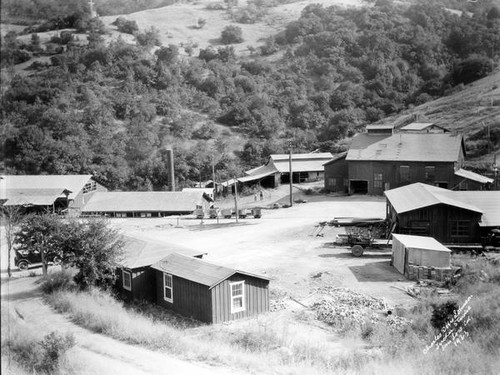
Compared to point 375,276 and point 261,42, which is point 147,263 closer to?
point 375,276

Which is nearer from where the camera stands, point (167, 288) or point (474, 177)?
point (167, 288)

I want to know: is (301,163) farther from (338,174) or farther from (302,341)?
(302,341)

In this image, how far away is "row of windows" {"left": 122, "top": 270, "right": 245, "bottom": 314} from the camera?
21719 mm

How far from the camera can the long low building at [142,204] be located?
167 feet

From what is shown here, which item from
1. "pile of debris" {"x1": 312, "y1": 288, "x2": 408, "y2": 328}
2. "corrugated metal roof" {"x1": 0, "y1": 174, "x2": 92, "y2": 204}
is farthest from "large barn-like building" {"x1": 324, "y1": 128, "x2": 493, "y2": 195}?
"pile of debris" {"x1": 312, "y1": 288, "x2": 408, "y2": 328}

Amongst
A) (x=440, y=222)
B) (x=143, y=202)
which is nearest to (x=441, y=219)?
(x=440, y=222)

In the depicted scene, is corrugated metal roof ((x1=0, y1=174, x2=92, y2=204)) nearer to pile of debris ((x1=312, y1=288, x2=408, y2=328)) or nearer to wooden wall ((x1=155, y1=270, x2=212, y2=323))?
wooden wall ((x1=155, y1=270, x2=212, y2=323))

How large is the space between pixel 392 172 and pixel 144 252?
32.6 m

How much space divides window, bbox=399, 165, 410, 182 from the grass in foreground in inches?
1155

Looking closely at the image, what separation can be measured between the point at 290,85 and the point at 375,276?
7349cm

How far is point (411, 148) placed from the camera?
5306 cm

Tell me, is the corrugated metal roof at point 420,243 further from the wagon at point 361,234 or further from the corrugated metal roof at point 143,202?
the corrugated metal roof at point 143,202

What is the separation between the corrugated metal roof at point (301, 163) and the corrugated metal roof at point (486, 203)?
26906 mm

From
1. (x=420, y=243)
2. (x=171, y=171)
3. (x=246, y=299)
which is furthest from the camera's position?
(x=171, y=171)
